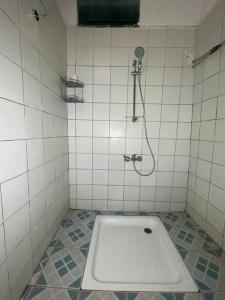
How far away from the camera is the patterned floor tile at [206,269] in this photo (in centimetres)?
97

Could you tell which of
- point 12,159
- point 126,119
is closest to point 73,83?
point 126,119

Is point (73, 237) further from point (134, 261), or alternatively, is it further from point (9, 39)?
point (9, 39)

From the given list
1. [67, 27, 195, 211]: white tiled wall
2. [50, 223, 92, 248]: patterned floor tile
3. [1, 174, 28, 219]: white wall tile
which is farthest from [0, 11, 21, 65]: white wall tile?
[50, 223, 92, 248]: patterned floor tile

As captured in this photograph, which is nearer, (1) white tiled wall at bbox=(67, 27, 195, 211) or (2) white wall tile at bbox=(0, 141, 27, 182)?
(2) white wall tile at bbox=(0, 141, 27, 182)

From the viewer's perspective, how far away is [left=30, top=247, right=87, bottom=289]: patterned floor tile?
3.19ft

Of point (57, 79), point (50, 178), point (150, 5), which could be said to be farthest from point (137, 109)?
point (50, 178)

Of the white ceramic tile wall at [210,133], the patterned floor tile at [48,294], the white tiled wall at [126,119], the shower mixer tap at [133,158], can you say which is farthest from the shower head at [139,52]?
the patterned floor tile at [48,294]

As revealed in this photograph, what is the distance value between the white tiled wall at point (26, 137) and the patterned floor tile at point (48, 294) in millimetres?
54

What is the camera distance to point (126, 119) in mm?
1687

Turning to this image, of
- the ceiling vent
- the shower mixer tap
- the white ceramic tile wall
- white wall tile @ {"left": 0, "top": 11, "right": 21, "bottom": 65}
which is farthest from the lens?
the shower mixer tap

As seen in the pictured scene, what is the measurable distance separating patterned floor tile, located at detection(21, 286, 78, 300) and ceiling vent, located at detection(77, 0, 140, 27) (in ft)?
7.10

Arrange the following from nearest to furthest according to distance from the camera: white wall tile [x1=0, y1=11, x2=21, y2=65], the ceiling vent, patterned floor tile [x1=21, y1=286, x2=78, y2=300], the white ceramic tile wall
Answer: white wall tile [x1=0, y1=11, x2=21, y2=65] → patterned floor tile [x1=21, y1=286, x2=78, y2=300] → the white ceramic tile wall → the ceiling vent

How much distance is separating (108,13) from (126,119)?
100 centimetres

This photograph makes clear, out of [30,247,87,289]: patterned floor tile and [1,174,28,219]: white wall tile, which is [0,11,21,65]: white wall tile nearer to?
[1,174,28,219]: white wall tile
